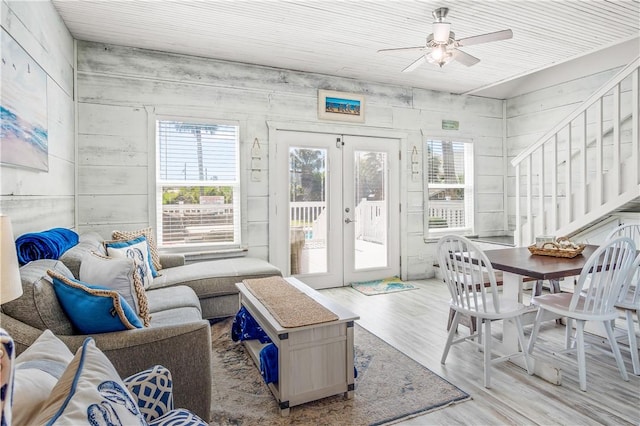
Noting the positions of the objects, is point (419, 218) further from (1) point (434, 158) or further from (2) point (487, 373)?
(2) point (487, 373)

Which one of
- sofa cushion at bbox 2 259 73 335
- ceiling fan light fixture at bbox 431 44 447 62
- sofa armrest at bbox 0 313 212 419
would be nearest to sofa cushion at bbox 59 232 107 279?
sofa cushion at bbox 2 259 73 335

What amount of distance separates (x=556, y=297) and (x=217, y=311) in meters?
2.77

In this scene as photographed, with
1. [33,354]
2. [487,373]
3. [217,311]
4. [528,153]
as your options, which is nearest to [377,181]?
[528,153]

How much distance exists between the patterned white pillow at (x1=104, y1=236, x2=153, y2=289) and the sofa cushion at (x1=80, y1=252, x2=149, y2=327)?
Answer: 2.85 ft

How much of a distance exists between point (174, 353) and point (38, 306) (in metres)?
0.60

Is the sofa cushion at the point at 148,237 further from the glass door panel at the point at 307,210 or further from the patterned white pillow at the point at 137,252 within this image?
the glass door panel at the point at 307,210

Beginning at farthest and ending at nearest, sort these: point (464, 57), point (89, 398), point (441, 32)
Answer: point (464, 57), point (441, 32), point (89, 398)

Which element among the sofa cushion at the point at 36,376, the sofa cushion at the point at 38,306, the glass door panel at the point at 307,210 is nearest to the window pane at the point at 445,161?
the glass door panel at the point at 307,210

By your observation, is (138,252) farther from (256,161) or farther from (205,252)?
(256,161)

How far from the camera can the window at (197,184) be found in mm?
4105

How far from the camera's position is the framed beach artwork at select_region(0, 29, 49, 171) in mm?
2020

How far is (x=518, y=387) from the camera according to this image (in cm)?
229

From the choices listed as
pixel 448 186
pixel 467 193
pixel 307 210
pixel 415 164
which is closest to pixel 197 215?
pixel 307 210

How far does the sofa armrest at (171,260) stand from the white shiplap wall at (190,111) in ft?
1.79
